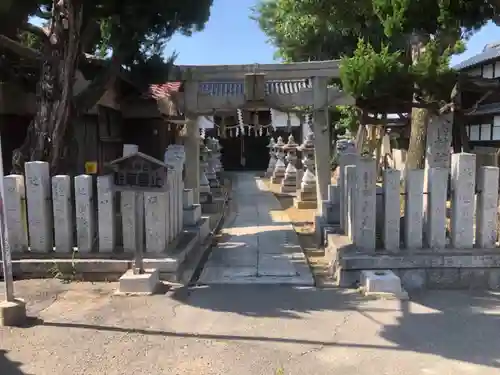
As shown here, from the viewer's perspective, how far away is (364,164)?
250 inches

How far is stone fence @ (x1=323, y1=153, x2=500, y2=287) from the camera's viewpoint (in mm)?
6246

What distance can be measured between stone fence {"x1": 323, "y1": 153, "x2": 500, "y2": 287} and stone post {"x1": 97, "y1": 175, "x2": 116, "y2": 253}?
9.64 ft

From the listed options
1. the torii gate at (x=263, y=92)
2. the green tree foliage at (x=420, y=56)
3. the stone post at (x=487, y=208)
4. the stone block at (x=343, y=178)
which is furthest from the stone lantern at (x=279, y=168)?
the stone post at (x=487, y=208)

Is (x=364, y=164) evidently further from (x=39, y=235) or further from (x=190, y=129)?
(x=190, y=129)

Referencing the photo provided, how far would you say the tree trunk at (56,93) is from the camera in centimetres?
698

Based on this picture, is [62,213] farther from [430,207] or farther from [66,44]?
[430,207]

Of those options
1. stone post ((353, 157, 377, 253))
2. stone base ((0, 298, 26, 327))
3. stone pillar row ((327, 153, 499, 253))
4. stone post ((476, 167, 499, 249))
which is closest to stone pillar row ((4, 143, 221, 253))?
stone base ((0, 298, 26, 327))

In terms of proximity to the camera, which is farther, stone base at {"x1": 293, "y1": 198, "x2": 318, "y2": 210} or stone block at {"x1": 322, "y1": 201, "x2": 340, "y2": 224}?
stone base at {"x1": 293, "y1": 198, "x2": 318, "y2": 210}

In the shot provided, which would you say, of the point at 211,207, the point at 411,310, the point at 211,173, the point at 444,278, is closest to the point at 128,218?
the point at 411,310

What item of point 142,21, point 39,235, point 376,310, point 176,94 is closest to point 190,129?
point 176,94

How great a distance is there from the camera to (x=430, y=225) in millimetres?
6398

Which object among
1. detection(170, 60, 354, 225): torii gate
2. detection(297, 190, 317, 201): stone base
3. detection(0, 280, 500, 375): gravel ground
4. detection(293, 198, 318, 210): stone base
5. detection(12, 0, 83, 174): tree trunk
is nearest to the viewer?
detection(0, 280, 500, 375): gravel ground

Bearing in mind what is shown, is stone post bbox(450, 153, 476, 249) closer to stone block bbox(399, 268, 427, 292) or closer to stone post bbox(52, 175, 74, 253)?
stone block bbox(399, 268, 427, 292)

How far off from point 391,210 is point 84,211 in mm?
3909
